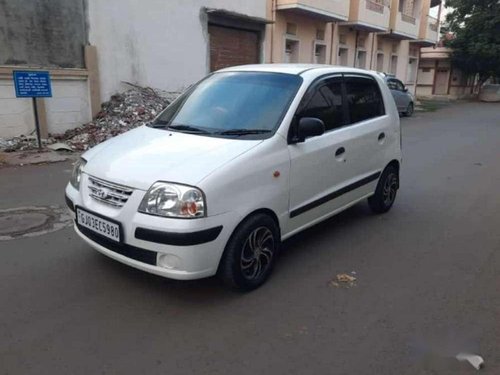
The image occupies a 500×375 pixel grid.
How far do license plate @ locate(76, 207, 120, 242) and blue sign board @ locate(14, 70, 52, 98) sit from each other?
647cm

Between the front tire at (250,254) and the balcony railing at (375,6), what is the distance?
21.2m

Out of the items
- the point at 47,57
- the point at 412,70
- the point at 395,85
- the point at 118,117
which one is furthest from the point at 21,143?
the point at 412,70

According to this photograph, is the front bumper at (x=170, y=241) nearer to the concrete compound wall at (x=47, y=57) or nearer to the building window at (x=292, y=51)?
the concrete compound wall at (x=47, y=57)

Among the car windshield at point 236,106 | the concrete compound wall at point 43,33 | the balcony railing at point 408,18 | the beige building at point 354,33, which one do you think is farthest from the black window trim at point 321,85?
the balcony railing at point 408,18

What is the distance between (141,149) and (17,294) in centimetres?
144

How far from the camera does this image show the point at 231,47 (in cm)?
1537

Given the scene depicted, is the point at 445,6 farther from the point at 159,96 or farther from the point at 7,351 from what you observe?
the point at 7,351

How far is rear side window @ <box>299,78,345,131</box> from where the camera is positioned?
4.01 metres

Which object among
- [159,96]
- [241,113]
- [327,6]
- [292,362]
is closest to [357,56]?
[327,6]

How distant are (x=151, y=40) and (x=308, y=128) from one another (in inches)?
398

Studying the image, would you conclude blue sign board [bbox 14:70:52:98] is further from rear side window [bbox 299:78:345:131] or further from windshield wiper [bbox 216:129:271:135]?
rear side window [bbox 299:78:345:131]

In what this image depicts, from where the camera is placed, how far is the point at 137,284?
357 cm

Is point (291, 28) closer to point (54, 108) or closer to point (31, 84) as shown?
point (54, 108)

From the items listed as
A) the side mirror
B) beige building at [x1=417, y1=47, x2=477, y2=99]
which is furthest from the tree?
the side mirror
